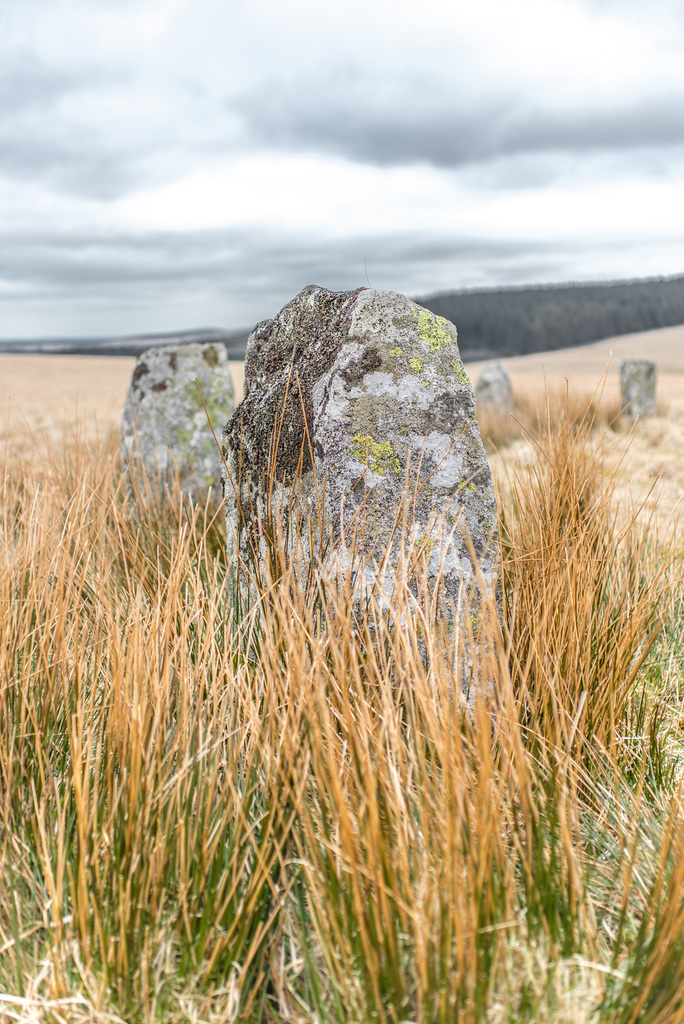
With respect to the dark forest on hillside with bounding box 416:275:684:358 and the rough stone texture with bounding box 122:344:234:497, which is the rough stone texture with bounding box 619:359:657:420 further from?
the dark forest on hillside with bounding box 416:275:684:358

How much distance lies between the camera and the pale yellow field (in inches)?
191

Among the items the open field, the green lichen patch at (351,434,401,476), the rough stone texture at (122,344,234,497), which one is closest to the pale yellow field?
the open field

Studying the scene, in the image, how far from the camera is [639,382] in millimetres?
9883

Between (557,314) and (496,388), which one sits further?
(557,314)

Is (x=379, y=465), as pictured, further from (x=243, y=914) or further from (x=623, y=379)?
(x=623, y=379)

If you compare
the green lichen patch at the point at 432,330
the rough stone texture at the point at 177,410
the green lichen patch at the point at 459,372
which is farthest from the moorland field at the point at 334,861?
the rough stone texture at the point at 177,410

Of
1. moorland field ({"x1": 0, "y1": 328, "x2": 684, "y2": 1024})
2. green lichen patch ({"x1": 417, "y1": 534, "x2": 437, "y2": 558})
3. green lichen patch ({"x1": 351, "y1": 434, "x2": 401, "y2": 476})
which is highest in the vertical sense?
green lichen patch ({"x1": 351, "y1": 434, "x2": 401, "y2": 476})

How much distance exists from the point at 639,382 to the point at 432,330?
8.98 meters

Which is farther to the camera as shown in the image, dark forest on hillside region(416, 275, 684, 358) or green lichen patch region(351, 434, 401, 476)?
dark forest on hillside region(416, 275, 684, 358)

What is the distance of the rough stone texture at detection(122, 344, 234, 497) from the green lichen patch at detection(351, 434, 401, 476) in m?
2.86

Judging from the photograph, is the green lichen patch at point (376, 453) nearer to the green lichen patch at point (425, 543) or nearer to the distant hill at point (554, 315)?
the green lichen patch at point (425, 543)

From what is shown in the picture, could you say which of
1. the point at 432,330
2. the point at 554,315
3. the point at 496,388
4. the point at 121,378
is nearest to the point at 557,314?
the point at 554,315

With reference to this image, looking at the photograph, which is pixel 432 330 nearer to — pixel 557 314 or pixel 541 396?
pixel 541 396

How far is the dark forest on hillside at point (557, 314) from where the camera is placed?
47562 millimetres
